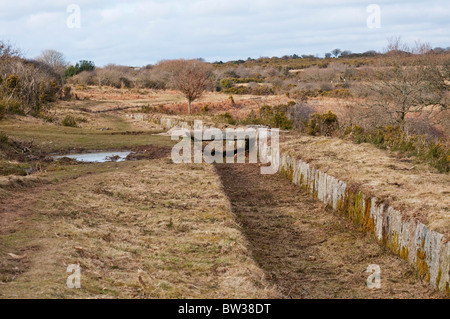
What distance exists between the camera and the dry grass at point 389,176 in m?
7.13

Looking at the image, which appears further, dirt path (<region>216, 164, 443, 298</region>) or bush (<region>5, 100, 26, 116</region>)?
bush (<region>5, 100, 26, 116</region>)

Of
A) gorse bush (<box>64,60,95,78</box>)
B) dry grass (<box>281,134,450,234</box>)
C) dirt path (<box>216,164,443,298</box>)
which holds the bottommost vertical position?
dirt path (<box>216,164,443,298</box>)

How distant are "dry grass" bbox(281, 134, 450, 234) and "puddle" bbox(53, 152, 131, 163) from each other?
5.43 meters

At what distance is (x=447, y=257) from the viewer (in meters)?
5.93

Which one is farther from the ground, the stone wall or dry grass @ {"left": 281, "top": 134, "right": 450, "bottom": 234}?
dry grass @ {"left": 281, "top": 134, "right": 450, "bottom": 234}

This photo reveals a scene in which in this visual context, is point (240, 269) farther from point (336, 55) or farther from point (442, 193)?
point (336, 55)

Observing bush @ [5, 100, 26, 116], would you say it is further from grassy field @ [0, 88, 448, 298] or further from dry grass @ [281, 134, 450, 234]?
dry grass @ [281, 134, 450, 234]

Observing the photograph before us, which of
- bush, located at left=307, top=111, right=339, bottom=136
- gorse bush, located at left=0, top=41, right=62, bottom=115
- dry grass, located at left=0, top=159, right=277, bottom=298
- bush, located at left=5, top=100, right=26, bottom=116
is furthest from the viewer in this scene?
gorse bush, located at left=0, top=41, right=62, bottom=115

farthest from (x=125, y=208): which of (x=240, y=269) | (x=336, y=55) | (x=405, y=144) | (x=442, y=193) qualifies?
(x=336, y=55)

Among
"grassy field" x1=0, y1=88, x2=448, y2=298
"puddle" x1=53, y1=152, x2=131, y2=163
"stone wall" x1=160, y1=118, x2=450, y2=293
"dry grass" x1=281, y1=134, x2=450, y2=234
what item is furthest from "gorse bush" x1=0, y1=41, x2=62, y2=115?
"stone wall" x1=160, y1=118, x2=450, y2=293

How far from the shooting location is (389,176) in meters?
9.46

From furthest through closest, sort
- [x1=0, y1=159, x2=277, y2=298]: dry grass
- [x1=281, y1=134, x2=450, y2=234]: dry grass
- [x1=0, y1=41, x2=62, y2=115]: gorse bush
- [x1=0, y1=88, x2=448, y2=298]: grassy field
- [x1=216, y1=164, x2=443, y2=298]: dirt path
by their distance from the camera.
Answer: [x1=0, y1=41, x2=62, y2=115]: gorse bush
[x1=281, y1=134, x2=450, y2=234]: dry grass
[x1=216, y1=164, x2=443, y2=298]: dirt path
[x1=0, y1=88, x2=448, y2=298]: grassy field
[x1=0, y1=159, x2=277, y2=298]: dry grass

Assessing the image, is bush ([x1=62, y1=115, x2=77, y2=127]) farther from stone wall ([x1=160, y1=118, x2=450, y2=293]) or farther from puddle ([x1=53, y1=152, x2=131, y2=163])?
stone wall ([x1=160, y1=118, x2=450, y2=293])

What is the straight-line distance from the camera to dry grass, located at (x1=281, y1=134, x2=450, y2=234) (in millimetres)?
7127
